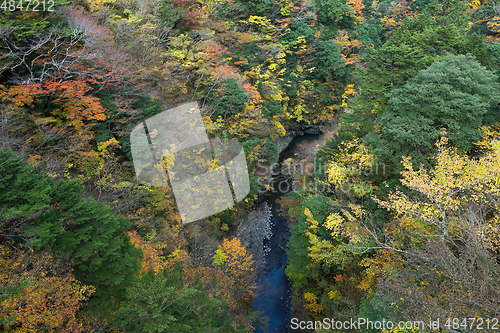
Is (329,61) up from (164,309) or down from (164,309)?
down

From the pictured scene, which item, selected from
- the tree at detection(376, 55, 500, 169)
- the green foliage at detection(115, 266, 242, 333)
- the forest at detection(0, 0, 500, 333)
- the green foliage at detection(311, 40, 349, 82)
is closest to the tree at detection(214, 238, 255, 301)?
the forest at detection(0, 0, 500, 333)

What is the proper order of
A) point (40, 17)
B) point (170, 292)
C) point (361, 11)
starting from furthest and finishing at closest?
point (361, 11) → point (40, 17) → point (170, 292)

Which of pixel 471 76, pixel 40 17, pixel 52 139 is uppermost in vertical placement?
pixel 40 17

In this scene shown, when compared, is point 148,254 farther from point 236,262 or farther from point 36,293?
point 236,262

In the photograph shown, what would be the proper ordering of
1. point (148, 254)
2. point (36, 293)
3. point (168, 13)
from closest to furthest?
point (36, 293) → point (148, 254) → point (168, 13)

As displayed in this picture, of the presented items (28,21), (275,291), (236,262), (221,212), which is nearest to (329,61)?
(221,212)

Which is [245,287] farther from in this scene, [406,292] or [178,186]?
[406,292]

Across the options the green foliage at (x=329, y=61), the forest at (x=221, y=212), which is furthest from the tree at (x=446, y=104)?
the green foliage at (x=329, y=61)

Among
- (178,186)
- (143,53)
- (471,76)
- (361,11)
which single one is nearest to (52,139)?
(178,186)

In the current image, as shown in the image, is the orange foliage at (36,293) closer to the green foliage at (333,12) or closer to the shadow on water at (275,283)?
the shadow on water at (275,283)
